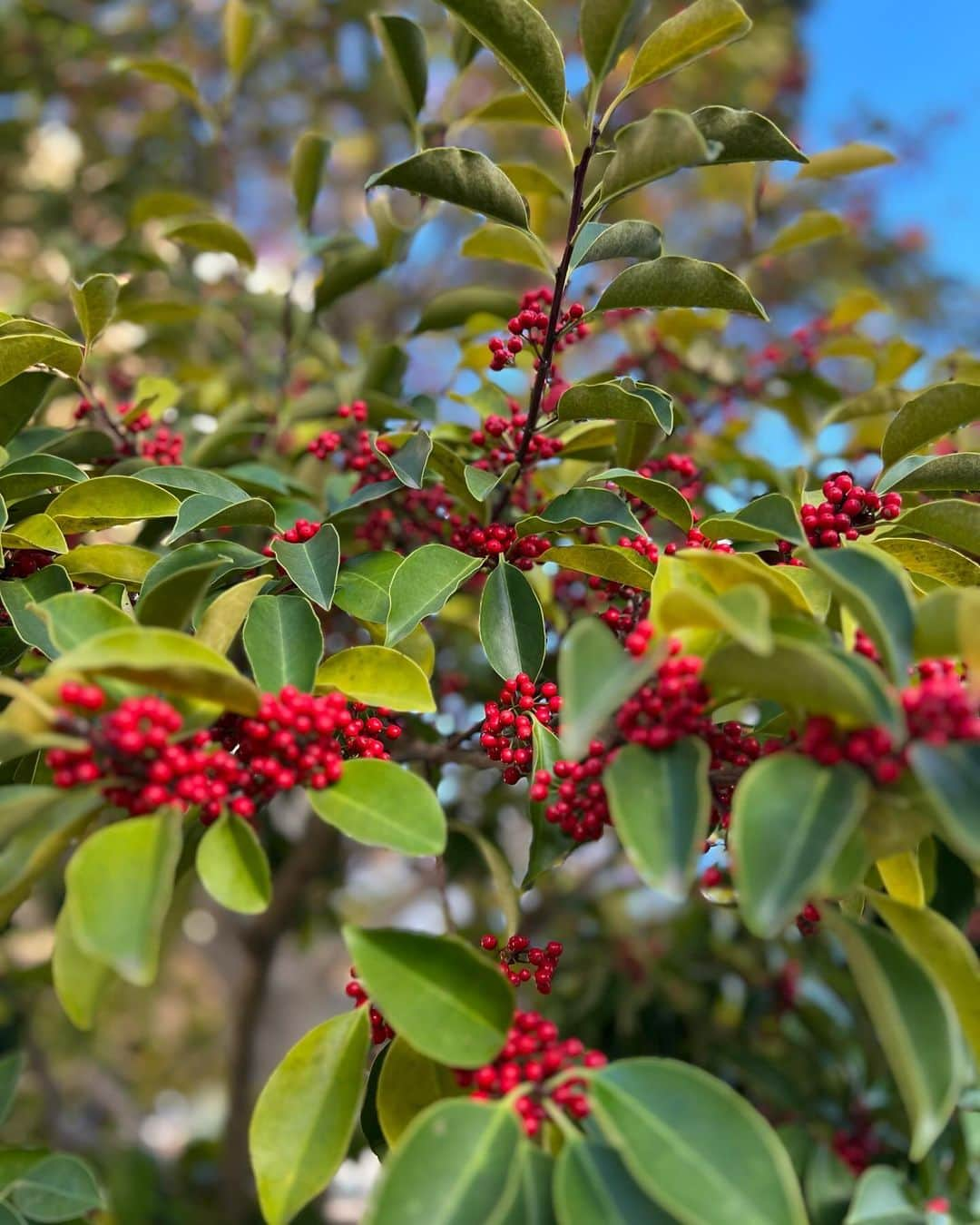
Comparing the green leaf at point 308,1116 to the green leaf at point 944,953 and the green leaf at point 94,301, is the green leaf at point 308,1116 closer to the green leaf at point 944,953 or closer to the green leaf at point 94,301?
the green leaf at point 944,953

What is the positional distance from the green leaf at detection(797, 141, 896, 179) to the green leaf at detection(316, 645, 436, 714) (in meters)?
1.61

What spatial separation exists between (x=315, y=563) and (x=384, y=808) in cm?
42

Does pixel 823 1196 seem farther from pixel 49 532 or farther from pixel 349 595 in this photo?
pixel 49 532

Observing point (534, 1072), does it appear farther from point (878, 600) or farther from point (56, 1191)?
point (56, 1191)

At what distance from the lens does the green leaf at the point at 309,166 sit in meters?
2.10

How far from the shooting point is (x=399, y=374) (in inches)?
89.9

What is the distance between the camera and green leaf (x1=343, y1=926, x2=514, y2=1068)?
3.19 ft

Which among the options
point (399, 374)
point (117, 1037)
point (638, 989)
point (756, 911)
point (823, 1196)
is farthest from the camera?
point (117, 1037)

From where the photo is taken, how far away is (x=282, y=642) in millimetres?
1233

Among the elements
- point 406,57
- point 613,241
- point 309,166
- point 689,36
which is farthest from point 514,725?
point 309,166

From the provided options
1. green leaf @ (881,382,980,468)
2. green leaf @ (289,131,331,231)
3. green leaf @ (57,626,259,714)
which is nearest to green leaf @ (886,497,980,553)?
green leaf @ (881,382,980,468)

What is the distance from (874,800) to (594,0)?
0.98m

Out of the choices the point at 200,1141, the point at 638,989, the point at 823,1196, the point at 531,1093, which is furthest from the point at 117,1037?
the point at 531,1093

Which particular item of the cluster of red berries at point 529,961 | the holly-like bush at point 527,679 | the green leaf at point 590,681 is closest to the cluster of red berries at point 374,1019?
the holly-like bush at point 527,679
